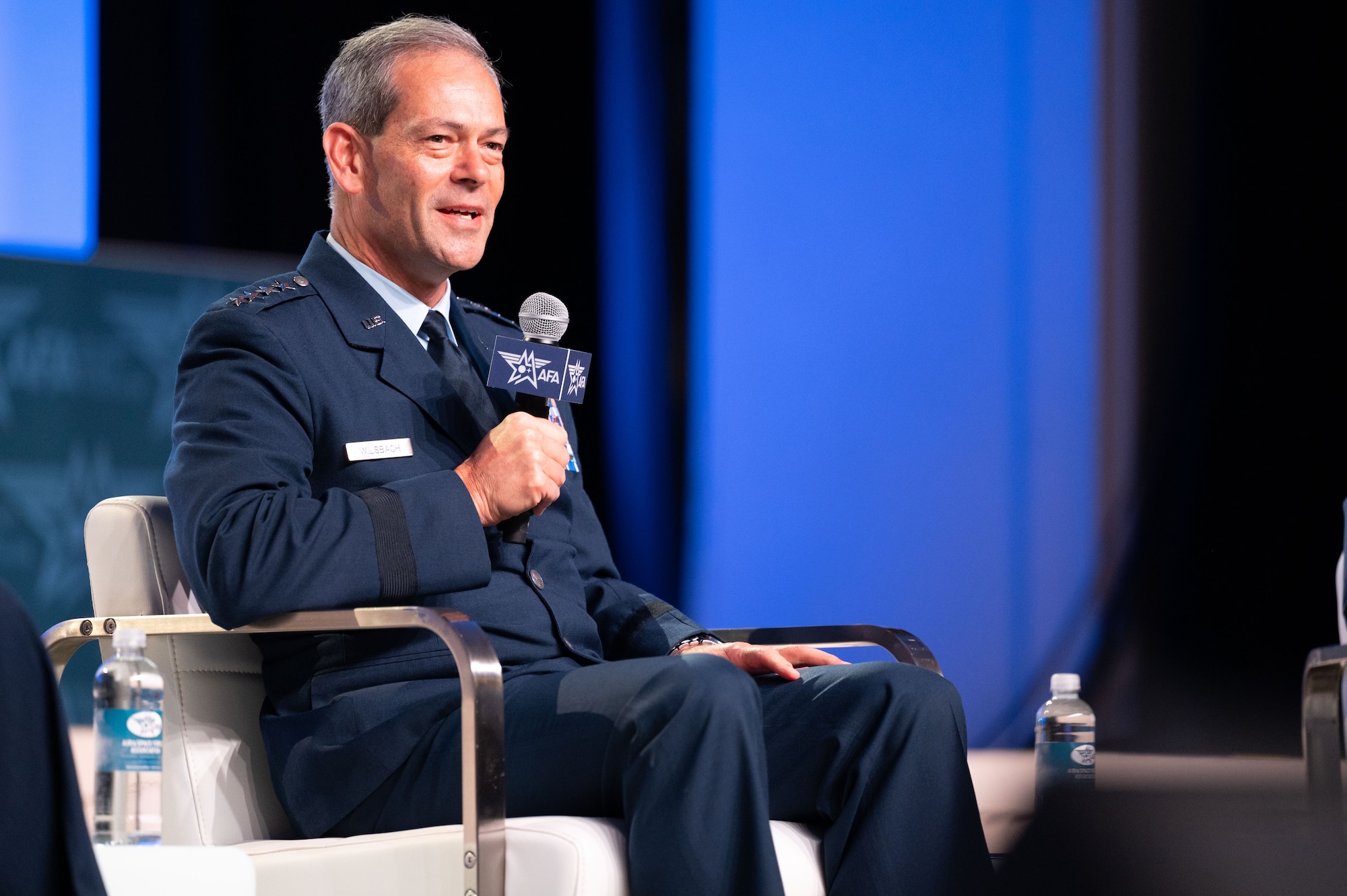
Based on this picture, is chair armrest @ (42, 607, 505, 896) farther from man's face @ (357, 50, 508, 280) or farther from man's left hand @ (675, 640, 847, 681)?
man's face @ (357, 50, 508, 280)

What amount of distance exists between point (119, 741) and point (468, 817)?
0.37 m

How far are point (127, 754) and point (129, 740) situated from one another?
Answer: 15mm

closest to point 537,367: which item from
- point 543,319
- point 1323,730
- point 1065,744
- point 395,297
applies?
point 543,319

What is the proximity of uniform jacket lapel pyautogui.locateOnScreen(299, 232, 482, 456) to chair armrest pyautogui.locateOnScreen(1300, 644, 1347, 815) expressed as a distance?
1.31 metres

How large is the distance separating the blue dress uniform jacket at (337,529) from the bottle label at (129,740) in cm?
13

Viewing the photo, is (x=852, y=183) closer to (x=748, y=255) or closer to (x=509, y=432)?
(x=748, y=255)

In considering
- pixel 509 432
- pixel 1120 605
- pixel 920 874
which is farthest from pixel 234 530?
pixel 1120 605

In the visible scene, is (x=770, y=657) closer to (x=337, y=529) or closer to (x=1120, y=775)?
(x=337, y=529)

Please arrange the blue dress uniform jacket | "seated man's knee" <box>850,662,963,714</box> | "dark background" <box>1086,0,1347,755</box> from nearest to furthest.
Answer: the blue dress uniform jacket → "seated man's knee" <box>850,662,963,714</box> → "dark background" <box>1086,0,1347,755</box>

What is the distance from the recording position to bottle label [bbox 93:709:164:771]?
4.58ft

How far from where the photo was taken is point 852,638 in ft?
6.14

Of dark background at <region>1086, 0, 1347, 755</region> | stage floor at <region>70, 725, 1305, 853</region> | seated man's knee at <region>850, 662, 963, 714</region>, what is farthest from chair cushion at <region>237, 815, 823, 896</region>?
dark background at <region>1086, 0, 1347, 755</region>

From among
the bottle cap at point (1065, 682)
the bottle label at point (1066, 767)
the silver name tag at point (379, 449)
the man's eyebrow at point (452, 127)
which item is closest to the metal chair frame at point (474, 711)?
the silver name tag at point (379, 449)

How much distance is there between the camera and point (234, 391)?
5.04 ft
